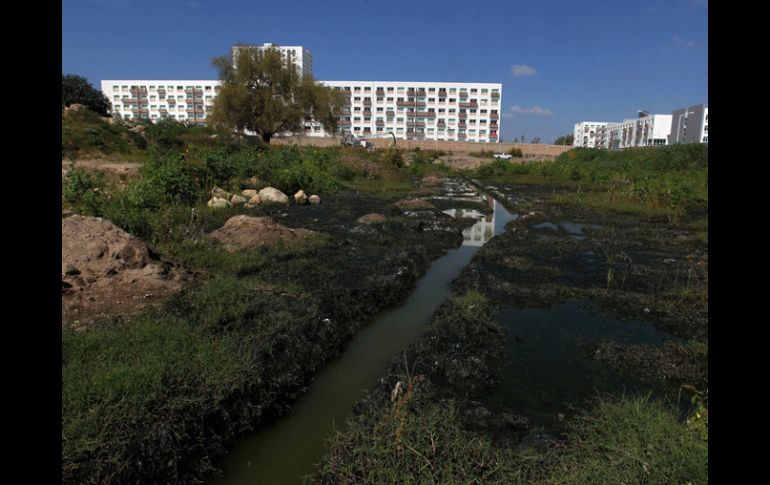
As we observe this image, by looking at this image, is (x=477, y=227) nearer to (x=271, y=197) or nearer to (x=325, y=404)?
(x=271, y=197)

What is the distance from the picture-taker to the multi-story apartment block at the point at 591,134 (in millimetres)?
124650

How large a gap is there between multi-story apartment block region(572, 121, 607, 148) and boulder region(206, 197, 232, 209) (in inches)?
5044

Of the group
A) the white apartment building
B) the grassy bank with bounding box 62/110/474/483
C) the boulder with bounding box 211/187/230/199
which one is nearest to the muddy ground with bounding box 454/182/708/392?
the grassy bank with bounding box 62/110/474/483

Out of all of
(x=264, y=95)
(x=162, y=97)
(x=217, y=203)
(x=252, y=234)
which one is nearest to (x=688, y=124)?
(x=264, y=95)

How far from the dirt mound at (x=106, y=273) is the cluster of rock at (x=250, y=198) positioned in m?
5.71

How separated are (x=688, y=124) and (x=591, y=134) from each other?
164ft

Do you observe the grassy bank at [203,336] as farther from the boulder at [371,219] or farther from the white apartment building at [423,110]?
the white apartment building at [423,110]

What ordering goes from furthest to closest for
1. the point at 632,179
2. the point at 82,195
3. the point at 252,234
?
the point at 632,179
the point at 252,234
the point at 82,195

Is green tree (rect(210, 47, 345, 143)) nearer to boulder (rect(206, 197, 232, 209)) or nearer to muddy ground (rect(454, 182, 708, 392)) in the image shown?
boulder (rect(206, 197, 232, 209))

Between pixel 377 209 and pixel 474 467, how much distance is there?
473 inches

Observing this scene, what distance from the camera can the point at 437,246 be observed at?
408 inches

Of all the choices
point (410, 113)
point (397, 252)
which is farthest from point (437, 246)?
point (410, 113)

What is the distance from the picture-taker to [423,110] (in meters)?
85.9
